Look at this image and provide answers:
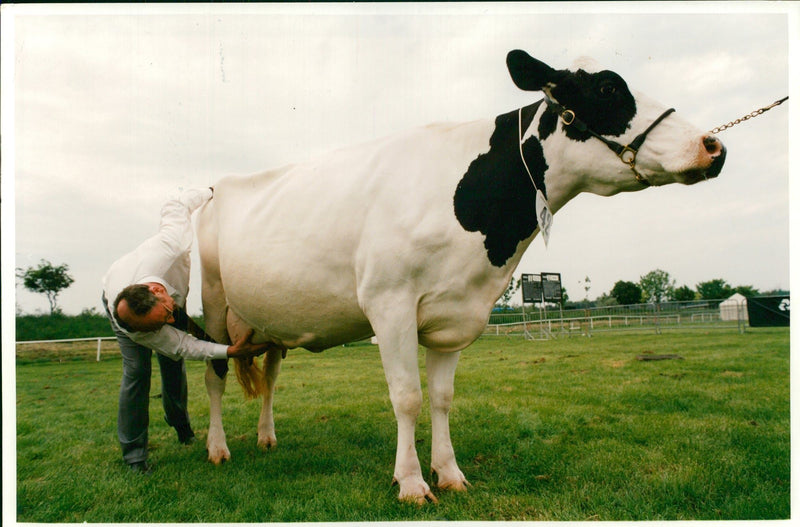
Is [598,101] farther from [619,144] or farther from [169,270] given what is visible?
[169,270]

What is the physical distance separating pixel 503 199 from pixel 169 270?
284 cm

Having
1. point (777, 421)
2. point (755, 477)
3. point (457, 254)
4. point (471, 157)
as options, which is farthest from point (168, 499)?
point (777, 421)

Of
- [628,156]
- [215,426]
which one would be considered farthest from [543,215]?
[215,426]

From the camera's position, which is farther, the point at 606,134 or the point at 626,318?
the point at 626,318

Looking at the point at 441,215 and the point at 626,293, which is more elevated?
the point at 441,215

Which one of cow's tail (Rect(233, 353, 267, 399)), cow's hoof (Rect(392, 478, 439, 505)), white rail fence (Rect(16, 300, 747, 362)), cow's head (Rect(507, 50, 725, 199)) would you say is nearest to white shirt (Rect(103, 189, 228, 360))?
cow's tail (Rect(233, 353, 267, 399))

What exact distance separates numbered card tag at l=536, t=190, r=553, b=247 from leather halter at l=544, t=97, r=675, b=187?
1.49ft

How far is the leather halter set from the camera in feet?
10.3

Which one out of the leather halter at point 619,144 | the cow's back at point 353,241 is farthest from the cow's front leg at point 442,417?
the leather halter at point 619,144

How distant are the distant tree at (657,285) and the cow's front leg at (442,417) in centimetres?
6933

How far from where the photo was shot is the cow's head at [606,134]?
3023mm

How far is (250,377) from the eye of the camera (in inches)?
206

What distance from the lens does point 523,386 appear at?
7.99 metres

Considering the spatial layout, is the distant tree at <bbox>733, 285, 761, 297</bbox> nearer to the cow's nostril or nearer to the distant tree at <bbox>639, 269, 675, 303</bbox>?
the distant tree at <bbox>639, 269, 675, 303</bbox>
